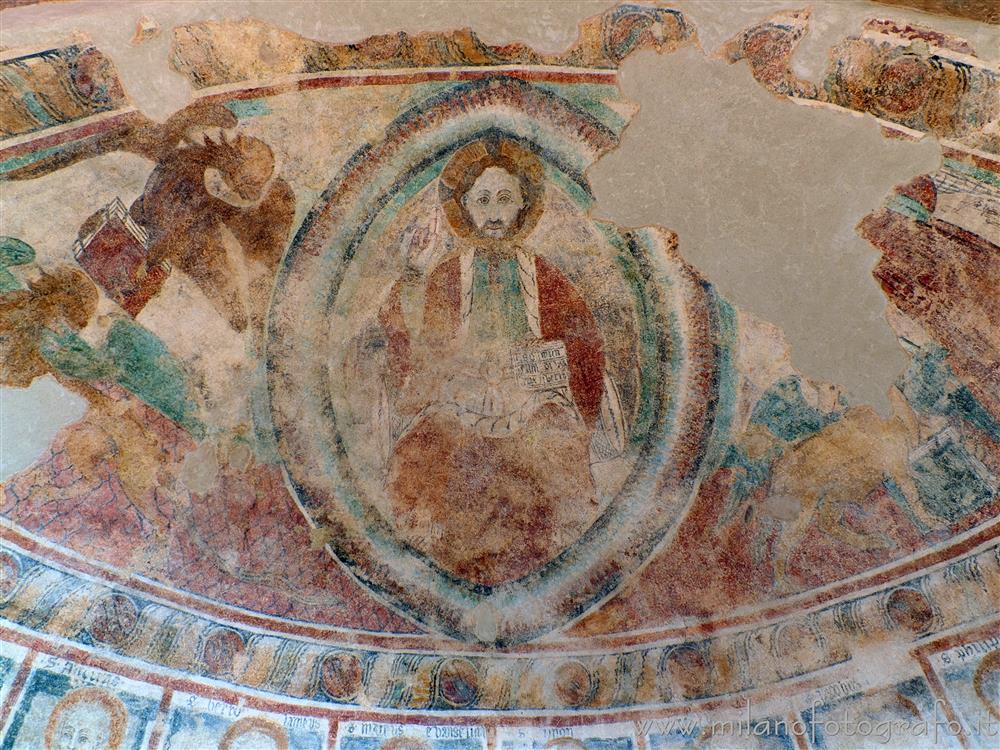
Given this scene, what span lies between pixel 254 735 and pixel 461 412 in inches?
105

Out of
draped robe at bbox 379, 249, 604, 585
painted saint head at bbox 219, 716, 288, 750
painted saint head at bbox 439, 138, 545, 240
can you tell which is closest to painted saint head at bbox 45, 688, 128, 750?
painted saint head at bbox 219, 716, 288, 750

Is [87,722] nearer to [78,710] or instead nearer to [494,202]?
[78,710]

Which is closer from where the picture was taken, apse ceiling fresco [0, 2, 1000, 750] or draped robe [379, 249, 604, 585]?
apse ceiling fresco [0, 2, 1000, 750]

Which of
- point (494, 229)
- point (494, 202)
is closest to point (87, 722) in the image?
point (494, 229)

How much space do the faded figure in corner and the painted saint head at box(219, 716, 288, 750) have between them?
62.8 inches

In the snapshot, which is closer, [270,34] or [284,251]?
[270,34]

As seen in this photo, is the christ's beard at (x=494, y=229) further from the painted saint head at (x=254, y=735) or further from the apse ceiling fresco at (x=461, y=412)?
the painted saint head at (x=254, y=735)

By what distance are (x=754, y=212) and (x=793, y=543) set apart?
2.26m

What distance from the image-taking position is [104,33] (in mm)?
5012

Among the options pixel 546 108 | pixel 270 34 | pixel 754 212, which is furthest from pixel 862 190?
pixel 270 34

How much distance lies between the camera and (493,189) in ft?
20.1

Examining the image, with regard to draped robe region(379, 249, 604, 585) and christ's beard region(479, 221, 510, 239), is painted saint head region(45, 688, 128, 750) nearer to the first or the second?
draped robe region(379, 249, 604, 585)

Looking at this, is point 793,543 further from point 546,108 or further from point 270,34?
point 270,34

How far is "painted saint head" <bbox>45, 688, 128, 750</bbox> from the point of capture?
593 cm
